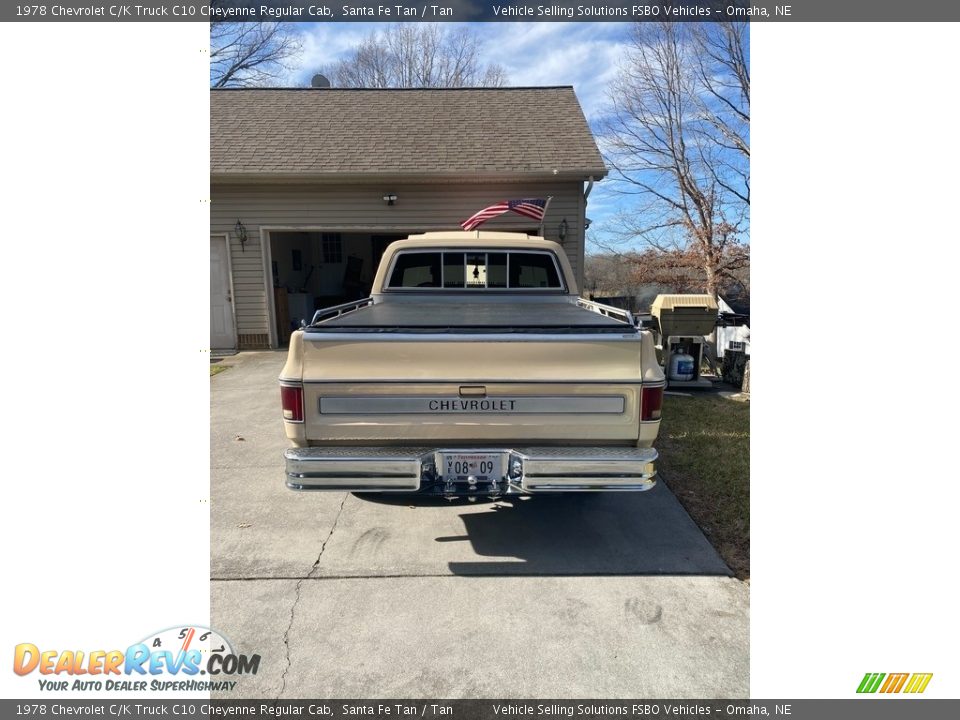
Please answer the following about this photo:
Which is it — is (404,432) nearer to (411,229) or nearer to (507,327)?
(507,327)

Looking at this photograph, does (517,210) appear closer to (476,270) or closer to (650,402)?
(476,270)

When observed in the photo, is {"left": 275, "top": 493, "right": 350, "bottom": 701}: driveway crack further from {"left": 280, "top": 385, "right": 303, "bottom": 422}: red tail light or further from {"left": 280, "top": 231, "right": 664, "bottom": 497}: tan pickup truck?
{"left": 280, "top": 385, "right": 303, "bottom": 422}: red tail light

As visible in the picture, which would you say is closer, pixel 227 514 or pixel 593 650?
pixel 593 650

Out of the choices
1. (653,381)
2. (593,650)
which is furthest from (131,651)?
(653,381)

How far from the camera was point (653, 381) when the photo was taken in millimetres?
2770

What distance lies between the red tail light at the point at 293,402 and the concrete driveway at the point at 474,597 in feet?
3.45

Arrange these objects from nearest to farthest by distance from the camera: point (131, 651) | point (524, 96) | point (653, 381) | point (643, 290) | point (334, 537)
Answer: point (131, 651), point (653, 381), point (334, 537), point (524, 96), point (643, 290)

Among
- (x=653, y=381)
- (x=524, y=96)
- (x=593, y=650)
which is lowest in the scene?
(x=593, y=650)

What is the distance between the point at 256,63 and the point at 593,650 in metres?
21.8

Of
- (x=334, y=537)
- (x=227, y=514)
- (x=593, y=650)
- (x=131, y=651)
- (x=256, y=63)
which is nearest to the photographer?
(x=131, y=651)

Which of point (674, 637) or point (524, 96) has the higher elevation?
point (524, 96)
